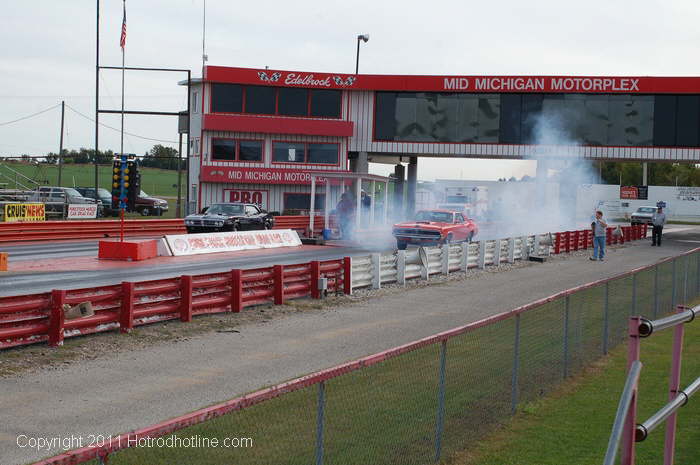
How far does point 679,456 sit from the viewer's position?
741 cm

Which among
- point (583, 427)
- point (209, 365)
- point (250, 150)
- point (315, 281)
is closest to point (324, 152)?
point (250, 150)

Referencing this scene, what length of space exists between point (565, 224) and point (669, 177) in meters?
79.4

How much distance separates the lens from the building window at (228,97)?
167 ft

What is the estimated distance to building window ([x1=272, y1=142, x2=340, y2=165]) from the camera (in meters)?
50.9

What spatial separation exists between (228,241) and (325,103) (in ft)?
73.4

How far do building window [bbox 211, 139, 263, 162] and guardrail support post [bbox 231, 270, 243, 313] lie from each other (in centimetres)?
3461

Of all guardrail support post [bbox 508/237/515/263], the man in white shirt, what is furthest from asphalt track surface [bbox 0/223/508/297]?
the man in white shirt

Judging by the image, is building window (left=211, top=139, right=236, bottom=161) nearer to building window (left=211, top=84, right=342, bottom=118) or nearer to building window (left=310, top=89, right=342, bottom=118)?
building window (left=211, top=84, right=342, bottom=118)

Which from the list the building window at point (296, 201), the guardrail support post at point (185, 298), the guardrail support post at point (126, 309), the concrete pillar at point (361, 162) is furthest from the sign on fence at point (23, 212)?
the guardrail support post at point (126, 309)

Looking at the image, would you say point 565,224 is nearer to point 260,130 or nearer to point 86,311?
point 260,130

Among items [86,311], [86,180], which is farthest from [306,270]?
[86,180]

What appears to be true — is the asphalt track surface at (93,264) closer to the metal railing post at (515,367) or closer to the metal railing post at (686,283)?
the metal railing post at (686,283)

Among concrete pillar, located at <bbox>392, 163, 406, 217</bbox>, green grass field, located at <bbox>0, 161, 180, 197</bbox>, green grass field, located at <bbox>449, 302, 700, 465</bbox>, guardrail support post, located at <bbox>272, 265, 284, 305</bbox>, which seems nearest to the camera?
green grass field, located at <bbox>449, 302, 700, 465</bbox>

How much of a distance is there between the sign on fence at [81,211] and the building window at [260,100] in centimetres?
1075
